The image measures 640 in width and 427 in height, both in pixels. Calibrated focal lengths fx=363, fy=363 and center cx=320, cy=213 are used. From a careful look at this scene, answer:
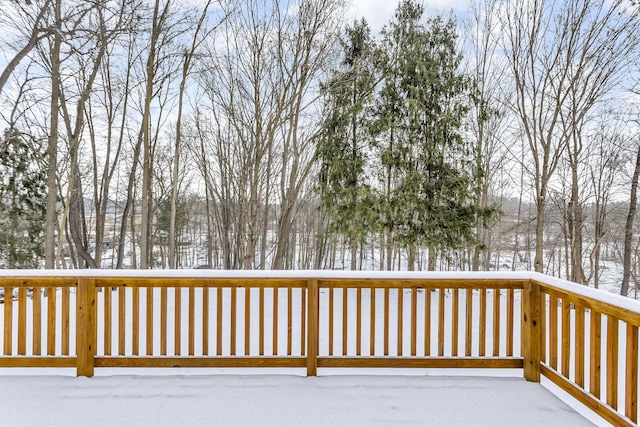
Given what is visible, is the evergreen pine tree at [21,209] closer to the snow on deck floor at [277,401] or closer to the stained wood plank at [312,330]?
the snow on deck floor at [277,401]

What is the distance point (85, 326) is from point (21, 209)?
1125 cm

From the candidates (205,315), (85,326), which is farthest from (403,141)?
(85,326)

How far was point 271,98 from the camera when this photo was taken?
25.2 ft

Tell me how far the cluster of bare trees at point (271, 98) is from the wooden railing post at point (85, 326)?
12.4 ft

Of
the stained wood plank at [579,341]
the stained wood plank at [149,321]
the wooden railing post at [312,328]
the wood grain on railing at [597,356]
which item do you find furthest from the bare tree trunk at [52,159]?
the stained wood plank at [579,341]

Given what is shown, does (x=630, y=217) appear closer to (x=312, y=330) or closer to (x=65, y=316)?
(x=312, y=330)

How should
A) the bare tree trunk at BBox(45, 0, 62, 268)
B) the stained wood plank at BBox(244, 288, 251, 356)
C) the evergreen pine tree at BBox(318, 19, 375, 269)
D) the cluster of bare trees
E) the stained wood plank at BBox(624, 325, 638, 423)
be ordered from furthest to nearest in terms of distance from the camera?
the evergreen pine tree at BBox(318, 19, 375, 269)
the bare tree trunk at BBox(45, 0, 62, 268)
the cluster of bare trees
the stained wood plank at BBox(244, 288, 251, 356)
the stained wood plank at BBox(624, 325, 638, 423)

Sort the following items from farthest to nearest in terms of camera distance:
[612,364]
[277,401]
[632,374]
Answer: [277,401], [612,364], [632,374]

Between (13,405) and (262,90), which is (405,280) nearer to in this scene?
(13,405)

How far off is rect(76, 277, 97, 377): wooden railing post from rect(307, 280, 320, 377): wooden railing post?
1743 millimetres

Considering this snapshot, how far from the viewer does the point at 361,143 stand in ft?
30.5

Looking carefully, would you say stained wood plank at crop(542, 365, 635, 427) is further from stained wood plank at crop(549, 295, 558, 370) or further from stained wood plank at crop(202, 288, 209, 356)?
stained wood plank at crop(202, 288, 209, 356)

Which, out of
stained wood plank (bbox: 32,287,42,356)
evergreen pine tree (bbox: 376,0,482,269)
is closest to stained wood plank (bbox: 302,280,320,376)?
stained wood plank (bbox: 32,287,42,356)

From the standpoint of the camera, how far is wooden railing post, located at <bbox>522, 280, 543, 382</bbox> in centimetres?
292
